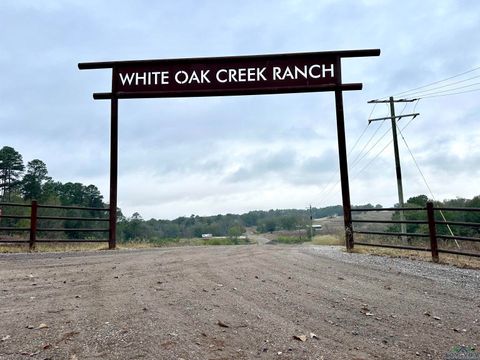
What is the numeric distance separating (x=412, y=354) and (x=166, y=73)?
10621 millimetres

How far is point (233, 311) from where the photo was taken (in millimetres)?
4723

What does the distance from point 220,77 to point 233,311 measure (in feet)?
28.8

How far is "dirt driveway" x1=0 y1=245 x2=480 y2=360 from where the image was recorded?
12.1ft

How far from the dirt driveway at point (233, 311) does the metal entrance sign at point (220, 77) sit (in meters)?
5.63

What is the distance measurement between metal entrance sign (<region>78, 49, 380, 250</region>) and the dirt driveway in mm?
5633

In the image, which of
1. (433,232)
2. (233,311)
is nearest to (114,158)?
(233,311)

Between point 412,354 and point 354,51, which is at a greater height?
point 354,51

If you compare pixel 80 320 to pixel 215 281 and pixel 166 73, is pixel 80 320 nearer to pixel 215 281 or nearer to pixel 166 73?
pixel 215 281

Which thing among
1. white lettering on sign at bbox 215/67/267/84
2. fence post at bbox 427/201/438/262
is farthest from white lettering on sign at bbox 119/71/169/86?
fence post at bbox 427/201/438/262

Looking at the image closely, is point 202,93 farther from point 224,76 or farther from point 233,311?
point 233,311

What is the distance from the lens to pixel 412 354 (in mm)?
3613

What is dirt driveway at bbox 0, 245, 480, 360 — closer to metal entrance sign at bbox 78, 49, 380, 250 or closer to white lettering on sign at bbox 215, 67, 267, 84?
metal entrance sign at bbox 78, 49, 380, 250

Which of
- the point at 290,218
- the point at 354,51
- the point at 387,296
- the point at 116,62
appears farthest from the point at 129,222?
the point at 387,296

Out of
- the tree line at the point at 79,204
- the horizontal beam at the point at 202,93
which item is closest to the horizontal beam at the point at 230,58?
the horizontal beam at the point at 202,93
